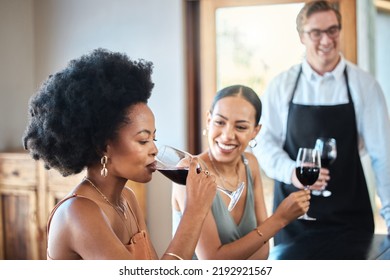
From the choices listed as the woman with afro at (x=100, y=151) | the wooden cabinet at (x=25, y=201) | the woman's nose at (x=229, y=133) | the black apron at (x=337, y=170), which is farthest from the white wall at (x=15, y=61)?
the black apron at (x=337, y=170)

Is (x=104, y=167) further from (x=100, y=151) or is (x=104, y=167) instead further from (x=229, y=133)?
(x=229, y=133)

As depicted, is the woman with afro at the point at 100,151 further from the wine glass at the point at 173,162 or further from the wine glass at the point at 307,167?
the wine glass at the point at 307,167

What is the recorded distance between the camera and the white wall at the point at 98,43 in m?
1.67

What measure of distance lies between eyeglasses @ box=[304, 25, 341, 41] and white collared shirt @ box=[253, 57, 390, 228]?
3.0 inches

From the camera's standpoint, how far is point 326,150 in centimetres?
188

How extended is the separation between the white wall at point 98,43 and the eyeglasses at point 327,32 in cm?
41

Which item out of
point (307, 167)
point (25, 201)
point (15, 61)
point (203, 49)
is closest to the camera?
point (307, 167)

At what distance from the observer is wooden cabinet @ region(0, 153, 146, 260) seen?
1.87 meters

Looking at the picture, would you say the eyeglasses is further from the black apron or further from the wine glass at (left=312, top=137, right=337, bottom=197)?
the wine glass at (left=312, top=137, right=337, bottom=197)

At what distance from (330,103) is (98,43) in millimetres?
726

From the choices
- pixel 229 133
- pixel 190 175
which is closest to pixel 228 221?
pixel 229 133

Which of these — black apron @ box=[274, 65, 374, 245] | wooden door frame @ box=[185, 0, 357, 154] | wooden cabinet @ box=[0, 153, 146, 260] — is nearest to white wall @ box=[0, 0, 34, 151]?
wooden cabinet @ box=[0, 153, 146, 260]
